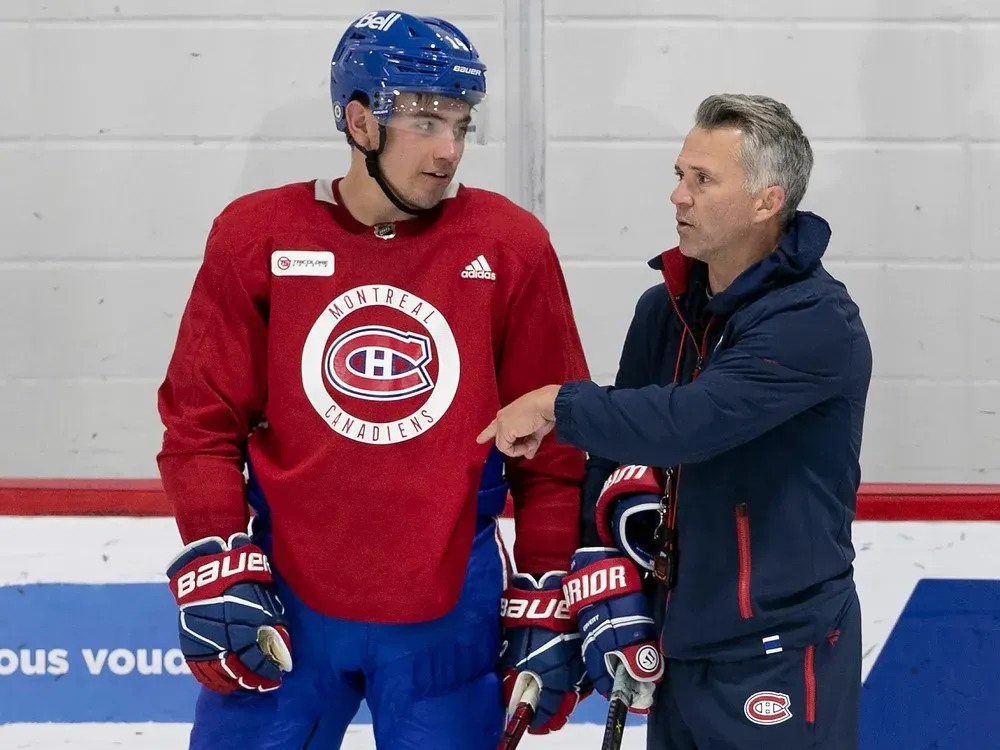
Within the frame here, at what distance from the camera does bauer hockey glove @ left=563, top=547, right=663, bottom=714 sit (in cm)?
172

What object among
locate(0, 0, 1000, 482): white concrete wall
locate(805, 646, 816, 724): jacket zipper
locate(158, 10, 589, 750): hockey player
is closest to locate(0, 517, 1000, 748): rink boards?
locate(0, 0, 1000, 482): white concrete wall

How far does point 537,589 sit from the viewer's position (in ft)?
5.94

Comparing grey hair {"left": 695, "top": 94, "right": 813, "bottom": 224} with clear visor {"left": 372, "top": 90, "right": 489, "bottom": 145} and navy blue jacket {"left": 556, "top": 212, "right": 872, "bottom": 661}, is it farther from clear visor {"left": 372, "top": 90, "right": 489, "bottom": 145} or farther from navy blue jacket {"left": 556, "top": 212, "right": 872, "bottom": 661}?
clear visor {"left": 372, "top": 90, "right": 489, "bottom": 145}

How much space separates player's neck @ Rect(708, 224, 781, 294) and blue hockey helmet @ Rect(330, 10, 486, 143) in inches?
15.6

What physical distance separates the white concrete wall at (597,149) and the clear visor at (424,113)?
91cm

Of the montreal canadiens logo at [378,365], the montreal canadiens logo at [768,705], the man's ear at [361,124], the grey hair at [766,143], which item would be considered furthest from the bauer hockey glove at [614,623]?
the man's ear at [361,124]

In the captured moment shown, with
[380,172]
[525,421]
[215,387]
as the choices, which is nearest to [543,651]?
[525,421]

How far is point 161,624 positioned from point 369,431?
0.88 m

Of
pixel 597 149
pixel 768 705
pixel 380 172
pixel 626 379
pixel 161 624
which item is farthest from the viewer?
pixel 597 149

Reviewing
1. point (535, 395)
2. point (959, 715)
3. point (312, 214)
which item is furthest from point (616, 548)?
point (959, 715)

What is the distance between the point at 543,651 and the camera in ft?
5.79

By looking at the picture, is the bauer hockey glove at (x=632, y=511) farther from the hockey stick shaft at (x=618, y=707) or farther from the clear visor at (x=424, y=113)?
the clear visor at (x=424, y=113)

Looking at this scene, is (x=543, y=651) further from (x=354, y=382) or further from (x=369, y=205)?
(x=369, y=205)

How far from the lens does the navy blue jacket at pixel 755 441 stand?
1.55 m
